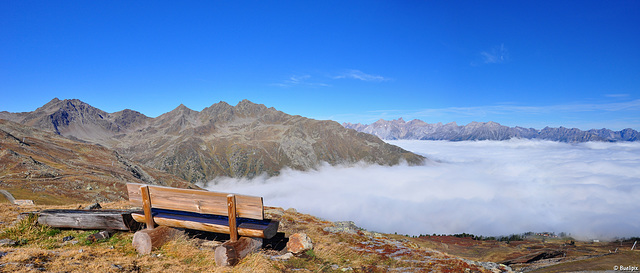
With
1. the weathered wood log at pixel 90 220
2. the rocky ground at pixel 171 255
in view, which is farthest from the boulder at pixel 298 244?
the weathered wood log at pixel 90 220

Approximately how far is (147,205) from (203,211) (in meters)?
2.54

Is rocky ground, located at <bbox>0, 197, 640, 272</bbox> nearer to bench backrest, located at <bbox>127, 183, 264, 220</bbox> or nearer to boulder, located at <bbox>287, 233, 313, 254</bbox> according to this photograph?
boulder, located at <bbox>287, 233, 313, 254</bbox>

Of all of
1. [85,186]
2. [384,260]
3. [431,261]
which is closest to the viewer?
[384,260]

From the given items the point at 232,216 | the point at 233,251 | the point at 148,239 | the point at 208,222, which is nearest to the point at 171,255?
the point at 148,239

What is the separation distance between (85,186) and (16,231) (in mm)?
60721

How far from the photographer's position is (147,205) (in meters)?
10.3

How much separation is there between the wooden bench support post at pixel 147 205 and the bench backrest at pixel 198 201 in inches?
4.8

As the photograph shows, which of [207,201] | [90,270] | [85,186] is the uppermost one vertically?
[207,201]

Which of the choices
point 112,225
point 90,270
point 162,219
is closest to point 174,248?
point 162,219

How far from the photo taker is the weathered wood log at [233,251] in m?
8.85

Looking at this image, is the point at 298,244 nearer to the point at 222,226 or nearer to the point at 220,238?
the point at 220,238

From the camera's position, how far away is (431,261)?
47.6 feet

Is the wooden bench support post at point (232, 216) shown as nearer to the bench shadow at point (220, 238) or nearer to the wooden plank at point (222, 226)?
the wooden plank at point (222, 226)

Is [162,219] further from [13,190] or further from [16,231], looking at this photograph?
[13,190]
